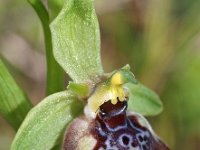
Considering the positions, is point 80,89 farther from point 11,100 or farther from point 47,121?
point 11,100

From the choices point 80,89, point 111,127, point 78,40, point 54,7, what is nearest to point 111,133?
point 111,127

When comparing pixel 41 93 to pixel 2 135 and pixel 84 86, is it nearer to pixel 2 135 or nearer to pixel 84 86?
pixel 2 135

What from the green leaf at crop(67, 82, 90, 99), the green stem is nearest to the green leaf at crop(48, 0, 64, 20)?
the green stem

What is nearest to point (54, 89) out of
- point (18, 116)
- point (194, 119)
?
point (18, 116)

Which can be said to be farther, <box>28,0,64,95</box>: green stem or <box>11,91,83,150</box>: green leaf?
<box>28,0,64,95</box>: green stem

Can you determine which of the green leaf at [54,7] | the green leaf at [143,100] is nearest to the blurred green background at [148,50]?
the green leaf at [143,100]

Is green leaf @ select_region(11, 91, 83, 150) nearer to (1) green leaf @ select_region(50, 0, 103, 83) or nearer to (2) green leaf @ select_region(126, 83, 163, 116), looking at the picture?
(1) green leaf @ select_region(50, 0, 103, 83)

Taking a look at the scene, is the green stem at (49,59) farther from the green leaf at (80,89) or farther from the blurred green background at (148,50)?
the blurred green background at (148,50)
